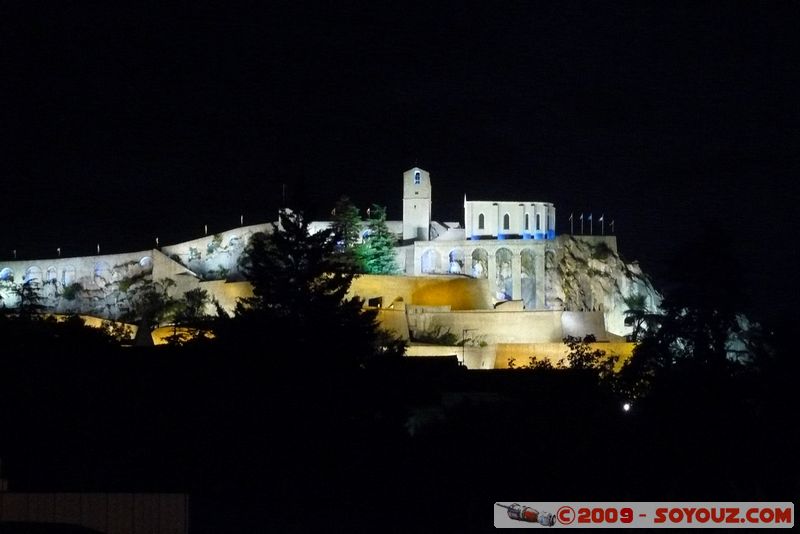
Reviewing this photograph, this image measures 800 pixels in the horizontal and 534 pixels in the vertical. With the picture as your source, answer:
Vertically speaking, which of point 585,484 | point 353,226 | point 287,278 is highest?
point 353,226

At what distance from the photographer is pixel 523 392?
26000 mm

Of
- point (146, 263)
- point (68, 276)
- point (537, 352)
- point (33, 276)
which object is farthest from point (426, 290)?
point (33, 276)

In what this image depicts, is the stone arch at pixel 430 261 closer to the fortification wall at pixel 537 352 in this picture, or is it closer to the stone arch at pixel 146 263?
the fortification wall at pixel 537 352

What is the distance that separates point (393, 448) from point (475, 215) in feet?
133

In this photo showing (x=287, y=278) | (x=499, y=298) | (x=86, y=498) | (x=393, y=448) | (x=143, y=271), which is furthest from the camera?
(x=143, y=271)

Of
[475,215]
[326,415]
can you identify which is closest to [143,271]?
[475,215]

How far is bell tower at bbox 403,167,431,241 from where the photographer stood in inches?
2344

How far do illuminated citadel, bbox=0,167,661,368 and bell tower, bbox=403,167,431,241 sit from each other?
0.17 feet

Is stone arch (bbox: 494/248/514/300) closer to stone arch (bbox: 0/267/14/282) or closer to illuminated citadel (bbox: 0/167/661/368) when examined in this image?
illuminated citadel (bbox: 0/167/661/368)

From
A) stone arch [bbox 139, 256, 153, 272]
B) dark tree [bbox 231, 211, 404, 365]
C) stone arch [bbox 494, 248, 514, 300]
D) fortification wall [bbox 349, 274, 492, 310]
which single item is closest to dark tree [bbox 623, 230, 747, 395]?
dark tree [bbox 231, 211, 404, 365]

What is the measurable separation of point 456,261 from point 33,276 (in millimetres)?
23730

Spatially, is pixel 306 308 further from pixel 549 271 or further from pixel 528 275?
pixel 549 271

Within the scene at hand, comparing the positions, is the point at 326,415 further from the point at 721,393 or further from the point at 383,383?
the point at 721,393

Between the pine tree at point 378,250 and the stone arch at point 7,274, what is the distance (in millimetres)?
20463
